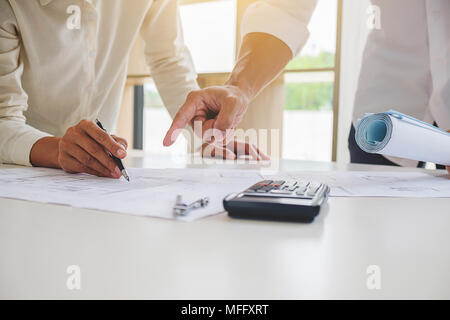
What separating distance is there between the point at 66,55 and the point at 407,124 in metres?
0.93

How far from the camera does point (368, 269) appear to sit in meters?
0.24

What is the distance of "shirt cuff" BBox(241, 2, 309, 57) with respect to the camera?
1.01 meters

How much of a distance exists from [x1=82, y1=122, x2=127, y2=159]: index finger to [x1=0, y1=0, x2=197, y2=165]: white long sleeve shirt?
0.22 meters

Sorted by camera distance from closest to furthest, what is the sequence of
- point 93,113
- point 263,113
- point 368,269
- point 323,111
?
1. point 368,269
2. point 93,113
3. point 263,113
4. point 323,111

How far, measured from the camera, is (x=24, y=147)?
780 mm

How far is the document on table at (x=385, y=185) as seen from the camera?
0.53 m

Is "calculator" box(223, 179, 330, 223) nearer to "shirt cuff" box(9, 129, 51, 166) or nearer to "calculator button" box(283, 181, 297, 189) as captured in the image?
"calculator button" box(283, 181, 297, 189)

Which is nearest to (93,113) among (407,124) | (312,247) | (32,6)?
(32,6)

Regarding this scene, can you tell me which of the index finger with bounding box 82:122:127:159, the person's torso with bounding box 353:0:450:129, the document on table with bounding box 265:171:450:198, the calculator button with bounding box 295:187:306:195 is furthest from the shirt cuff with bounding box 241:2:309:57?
the calculator button with bounding box 295:187:306:195

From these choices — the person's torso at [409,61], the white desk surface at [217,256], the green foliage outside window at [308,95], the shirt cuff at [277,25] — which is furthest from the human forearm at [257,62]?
the green foliage outside window at [308,95]

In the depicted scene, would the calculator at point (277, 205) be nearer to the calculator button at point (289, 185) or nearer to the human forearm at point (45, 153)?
the calculator button at point (289, 185)

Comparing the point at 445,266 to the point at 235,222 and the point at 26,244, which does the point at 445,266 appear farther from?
the point at 26,244

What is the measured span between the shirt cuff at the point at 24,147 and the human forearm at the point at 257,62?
486 mm

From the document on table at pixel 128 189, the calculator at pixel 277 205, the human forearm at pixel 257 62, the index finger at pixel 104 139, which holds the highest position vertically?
the human forearm at pixel 257 62
